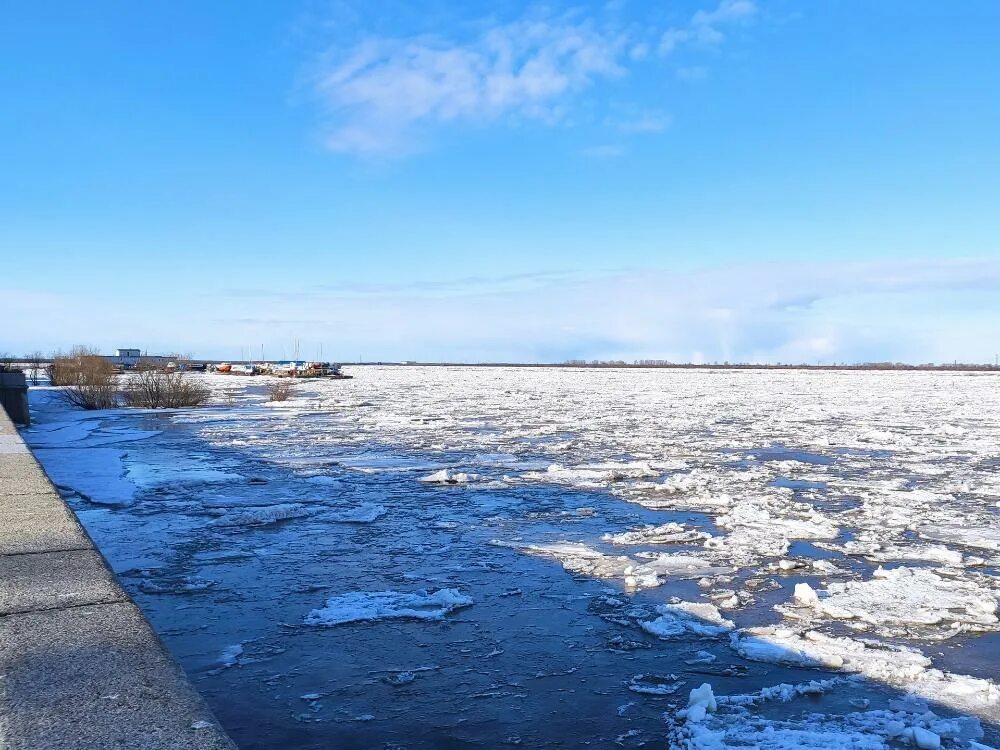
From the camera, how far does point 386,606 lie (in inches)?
186

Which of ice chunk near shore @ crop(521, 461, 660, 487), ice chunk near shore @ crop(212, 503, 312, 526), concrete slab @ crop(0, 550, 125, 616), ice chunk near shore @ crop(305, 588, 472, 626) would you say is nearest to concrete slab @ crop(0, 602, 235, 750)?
concrete slab @ crop(0, 550, 125, 616)

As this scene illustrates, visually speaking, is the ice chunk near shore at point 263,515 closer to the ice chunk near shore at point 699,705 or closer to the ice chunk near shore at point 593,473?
the ice chunk near shore at point 593,473

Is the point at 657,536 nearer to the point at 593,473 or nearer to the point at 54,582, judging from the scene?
the point at 593,473

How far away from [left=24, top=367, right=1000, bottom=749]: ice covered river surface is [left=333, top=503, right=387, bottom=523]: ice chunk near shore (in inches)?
1.8

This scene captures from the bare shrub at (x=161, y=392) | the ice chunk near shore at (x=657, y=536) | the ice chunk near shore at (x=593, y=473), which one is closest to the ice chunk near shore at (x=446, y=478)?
the ice chunk near shore at (x=593, y=473)

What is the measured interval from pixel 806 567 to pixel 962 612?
1.18 meters

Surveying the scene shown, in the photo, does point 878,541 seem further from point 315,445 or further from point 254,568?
point 315,445

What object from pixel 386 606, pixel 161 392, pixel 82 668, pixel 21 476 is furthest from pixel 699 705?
pixel 161 392

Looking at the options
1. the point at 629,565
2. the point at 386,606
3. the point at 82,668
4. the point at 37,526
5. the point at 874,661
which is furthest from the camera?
the point at 629,565

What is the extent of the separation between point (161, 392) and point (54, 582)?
78.9 feet

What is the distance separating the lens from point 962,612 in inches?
184

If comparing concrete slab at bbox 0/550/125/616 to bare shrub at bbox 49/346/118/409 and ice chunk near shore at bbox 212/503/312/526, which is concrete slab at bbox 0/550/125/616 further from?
bare shrub at bbox 49/346/118/409

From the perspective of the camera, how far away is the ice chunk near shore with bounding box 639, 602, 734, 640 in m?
4.39

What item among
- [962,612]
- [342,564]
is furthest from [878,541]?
[342,564]
